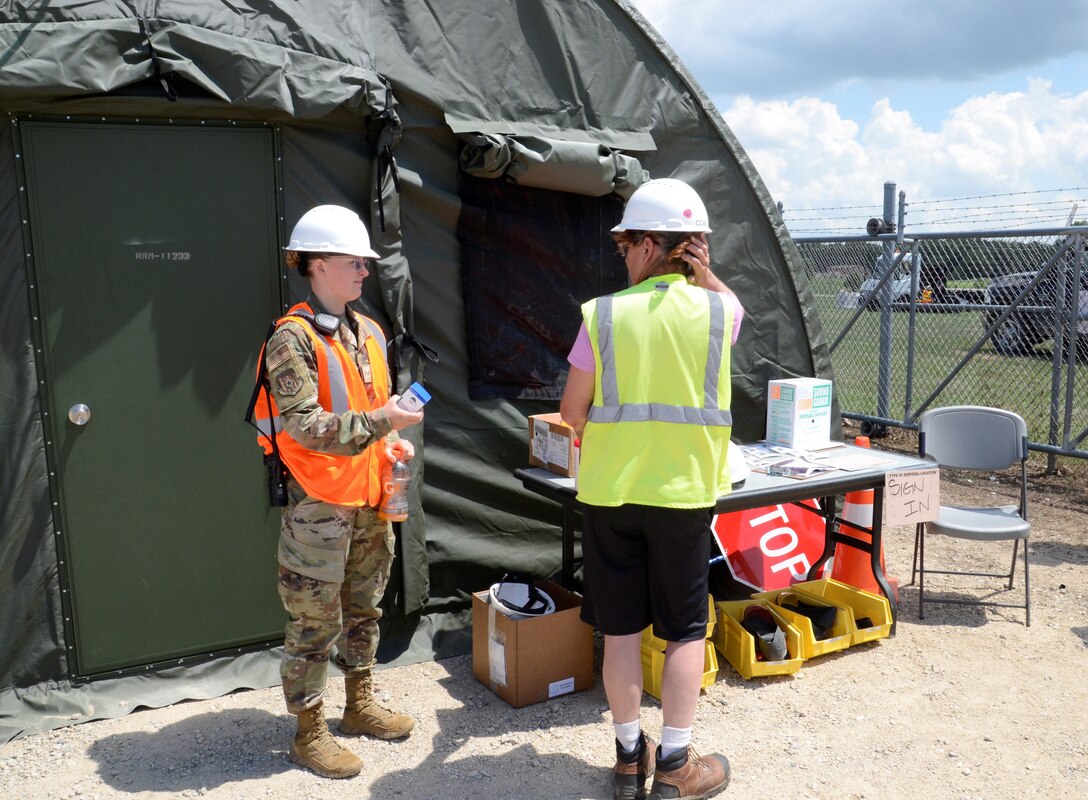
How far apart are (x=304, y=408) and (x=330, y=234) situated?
59cm

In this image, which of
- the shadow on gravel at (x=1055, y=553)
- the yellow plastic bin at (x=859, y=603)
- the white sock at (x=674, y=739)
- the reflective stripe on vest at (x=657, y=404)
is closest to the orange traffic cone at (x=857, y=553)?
the yellow plastic bin at (x=859, y=603)

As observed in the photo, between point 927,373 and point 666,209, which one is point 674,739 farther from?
point 927,373

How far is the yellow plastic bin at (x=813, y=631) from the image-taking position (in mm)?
4254

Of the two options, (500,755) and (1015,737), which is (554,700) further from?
(1015,737)

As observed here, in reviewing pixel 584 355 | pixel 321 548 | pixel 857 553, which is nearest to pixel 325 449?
pixel 321 548

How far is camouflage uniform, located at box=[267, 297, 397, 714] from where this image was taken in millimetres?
3027

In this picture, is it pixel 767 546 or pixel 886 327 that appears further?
pixel 886 327

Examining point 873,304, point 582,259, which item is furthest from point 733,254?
point 873,304

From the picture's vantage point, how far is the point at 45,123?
3.51m

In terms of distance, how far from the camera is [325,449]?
304 centimetres

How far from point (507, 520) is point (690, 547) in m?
1.72

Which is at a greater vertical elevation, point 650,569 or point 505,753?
point 650,569

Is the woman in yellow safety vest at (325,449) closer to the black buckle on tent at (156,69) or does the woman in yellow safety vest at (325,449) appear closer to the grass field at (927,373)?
the black buckle on tent at (156,69)

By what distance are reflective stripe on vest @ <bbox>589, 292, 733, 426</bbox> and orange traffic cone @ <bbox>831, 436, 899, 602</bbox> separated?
215 cm
